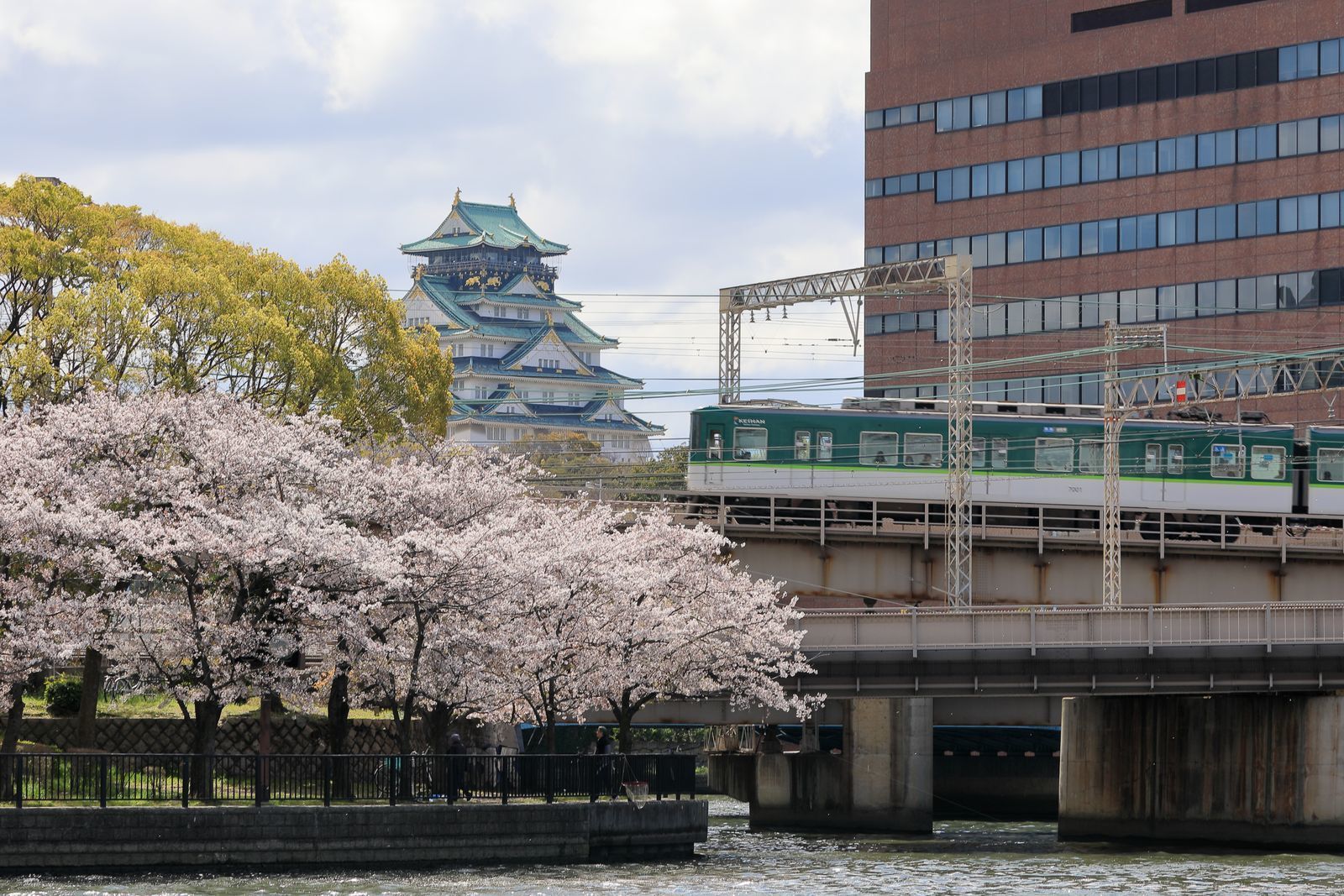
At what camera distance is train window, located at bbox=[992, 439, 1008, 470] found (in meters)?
57.5

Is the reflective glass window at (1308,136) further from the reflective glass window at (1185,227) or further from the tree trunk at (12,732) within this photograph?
the tree trunk at (12,732)

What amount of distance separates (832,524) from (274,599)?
2315 cm

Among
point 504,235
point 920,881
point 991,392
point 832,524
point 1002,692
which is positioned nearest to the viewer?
point 920,881

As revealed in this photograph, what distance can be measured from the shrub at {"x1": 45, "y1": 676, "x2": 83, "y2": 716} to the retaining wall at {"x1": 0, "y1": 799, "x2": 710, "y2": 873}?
1389 centimetres

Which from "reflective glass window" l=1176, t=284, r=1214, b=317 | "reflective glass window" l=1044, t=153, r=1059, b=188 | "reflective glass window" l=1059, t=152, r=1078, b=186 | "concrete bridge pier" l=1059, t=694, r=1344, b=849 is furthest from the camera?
"reflective glass window" l=1044, t=153, r=1059, b=188

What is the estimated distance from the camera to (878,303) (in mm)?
87625

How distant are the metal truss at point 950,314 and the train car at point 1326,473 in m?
11.1

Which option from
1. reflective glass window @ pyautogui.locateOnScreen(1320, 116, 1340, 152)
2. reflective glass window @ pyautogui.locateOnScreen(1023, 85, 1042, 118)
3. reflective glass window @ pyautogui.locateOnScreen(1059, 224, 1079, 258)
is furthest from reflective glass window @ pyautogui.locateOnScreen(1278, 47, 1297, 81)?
reflective glass window @ pyautogui.locateOnScreen(1059, 224, 1079, 258)

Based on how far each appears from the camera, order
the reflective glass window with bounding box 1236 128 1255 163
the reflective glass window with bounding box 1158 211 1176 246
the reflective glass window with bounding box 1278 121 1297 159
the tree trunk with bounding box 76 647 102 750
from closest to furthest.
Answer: the tree trunk with bounding box 76 647 102 750, the reflective glass window with bounding box 1278 121 1297 159, the reflective glass window with bounding box 1236 128 1255 163, the reflective glass window with bounding box 1158 211 1176 246

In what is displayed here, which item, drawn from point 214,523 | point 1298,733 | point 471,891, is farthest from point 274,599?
point 1298,733

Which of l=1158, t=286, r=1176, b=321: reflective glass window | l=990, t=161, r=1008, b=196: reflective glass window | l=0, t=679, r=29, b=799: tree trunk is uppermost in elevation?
l=990, t=161, r=1008, b=196: reflective glass window

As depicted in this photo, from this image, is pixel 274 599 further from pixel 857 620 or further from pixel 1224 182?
pixel 1224 182

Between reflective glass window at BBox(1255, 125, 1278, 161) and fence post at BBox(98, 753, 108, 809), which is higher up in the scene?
reflective glass window at BBox(1255, 125, 1278, 161)

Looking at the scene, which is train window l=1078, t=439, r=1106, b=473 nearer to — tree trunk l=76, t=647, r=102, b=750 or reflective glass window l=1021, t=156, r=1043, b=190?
reflective glass window l=1021, t=156, r=1043, b=190
